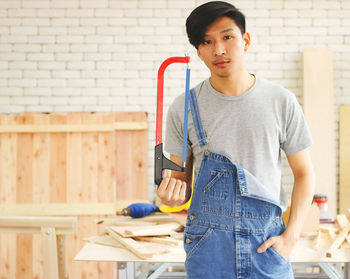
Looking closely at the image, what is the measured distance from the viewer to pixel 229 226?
4.49ft

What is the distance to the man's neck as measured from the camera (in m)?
1.43

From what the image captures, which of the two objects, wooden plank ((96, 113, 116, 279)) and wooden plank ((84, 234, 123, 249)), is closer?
wooden plank ((84, 234, 123, 249))

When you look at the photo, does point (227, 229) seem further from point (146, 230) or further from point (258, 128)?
point (146, 230)

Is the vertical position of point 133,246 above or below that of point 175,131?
below

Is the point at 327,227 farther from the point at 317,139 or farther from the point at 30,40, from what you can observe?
the point at 30,40

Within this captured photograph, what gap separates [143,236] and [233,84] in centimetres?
141

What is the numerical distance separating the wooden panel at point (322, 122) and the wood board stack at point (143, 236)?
200 cm

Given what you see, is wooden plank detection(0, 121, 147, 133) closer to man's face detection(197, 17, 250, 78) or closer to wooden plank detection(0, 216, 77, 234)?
wooden plank detection(0, 216, 77, 234)

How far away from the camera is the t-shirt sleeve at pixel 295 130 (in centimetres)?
140

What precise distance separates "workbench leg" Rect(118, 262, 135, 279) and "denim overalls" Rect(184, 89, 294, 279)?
101 cm

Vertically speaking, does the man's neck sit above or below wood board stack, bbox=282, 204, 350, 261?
above

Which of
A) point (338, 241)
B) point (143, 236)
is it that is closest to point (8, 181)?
point (143, 236)

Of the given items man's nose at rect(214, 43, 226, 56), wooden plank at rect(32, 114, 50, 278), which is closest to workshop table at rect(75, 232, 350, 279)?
man's nose at rect(214, 43, 226, 56)

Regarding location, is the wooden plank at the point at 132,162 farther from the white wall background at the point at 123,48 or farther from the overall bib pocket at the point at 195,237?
the overall bib pocket at the point at 195,237
